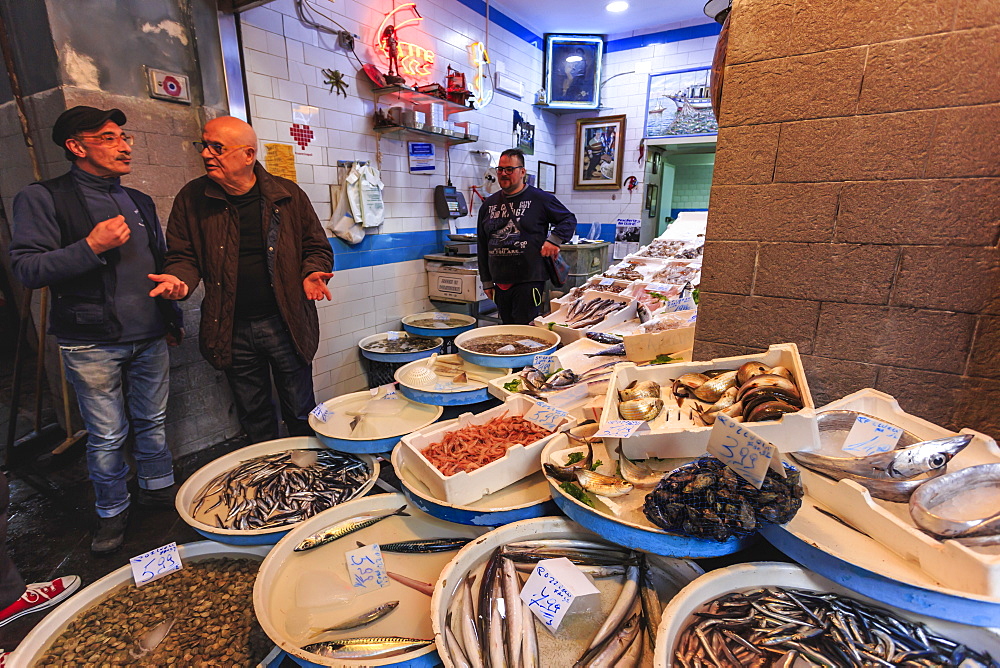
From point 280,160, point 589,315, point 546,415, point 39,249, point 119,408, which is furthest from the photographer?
point 280,160

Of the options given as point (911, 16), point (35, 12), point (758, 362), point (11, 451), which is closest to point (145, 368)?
point (11, 451)

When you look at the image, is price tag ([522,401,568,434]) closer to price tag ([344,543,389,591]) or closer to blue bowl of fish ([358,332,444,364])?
price tag ([344,543,389,591])

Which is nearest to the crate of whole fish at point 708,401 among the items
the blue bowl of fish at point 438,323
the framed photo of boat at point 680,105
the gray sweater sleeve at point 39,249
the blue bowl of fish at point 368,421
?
the blue bowl of fish at point 368,421

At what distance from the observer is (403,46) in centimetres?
552

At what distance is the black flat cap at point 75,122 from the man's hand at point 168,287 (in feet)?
3.23

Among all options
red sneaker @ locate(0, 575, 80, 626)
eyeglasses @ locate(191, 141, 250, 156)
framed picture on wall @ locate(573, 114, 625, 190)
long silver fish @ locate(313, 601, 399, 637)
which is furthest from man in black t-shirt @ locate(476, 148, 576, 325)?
framed picture on wall @ locate(573, 114, 625, 190)

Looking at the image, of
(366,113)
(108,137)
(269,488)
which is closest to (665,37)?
(366,113)

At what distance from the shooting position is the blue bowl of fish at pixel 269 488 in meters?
2.16

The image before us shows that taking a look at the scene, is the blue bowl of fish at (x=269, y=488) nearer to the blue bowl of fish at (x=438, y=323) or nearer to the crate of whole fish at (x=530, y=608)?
the crate of whole fish at (x=530, y=608)

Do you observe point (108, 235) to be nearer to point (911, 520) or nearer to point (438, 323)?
point (438, 323)

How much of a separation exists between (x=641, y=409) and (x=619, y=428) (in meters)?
0.20

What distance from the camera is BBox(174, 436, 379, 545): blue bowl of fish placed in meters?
2.16

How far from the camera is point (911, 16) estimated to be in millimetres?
1661

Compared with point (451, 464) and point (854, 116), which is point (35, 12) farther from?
point (854, 116)
